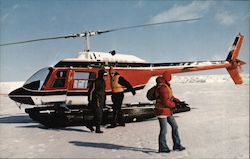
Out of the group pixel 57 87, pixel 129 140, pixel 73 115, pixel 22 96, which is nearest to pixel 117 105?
pixel 73 115

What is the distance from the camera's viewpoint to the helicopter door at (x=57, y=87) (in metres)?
9.84

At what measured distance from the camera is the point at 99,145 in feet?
21.3

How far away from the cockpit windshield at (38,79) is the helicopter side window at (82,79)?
37.9 inches

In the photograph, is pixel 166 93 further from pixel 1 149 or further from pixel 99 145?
pixel 1 149

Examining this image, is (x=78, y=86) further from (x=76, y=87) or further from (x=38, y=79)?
(x=38, y=79)

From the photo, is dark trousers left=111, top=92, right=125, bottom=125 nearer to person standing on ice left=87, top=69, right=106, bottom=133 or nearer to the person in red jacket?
person standing on ice left=87, top=69, right=106, bottom=133

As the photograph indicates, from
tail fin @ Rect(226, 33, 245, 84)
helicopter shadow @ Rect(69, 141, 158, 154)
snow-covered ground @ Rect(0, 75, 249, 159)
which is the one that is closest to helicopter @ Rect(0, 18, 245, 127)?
snow-covered ground @ Rect(0, 75, 249, 159)

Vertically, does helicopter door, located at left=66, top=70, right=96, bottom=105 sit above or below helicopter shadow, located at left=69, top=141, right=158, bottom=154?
above

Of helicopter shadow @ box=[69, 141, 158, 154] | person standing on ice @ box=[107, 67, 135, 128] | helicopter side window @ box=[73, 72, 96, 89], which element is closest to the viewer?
helicopter shadow @ box=[69, 141, 158, 154]

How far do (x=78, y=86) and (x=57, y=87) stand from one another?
2.27 ft

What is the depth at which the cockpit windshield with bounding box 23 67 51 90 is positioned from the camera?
389 inches

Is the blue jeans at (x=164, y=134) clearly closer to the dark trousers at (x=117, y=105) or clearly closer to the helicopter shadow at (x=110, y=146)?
the helicopter shadow at (x=110, y=146)

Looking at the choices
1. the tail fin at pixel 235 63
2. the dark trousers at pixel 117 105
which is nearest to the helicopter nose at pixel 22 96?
the dark trousers at pixel 117 105

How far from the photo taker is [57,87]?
9.91m
